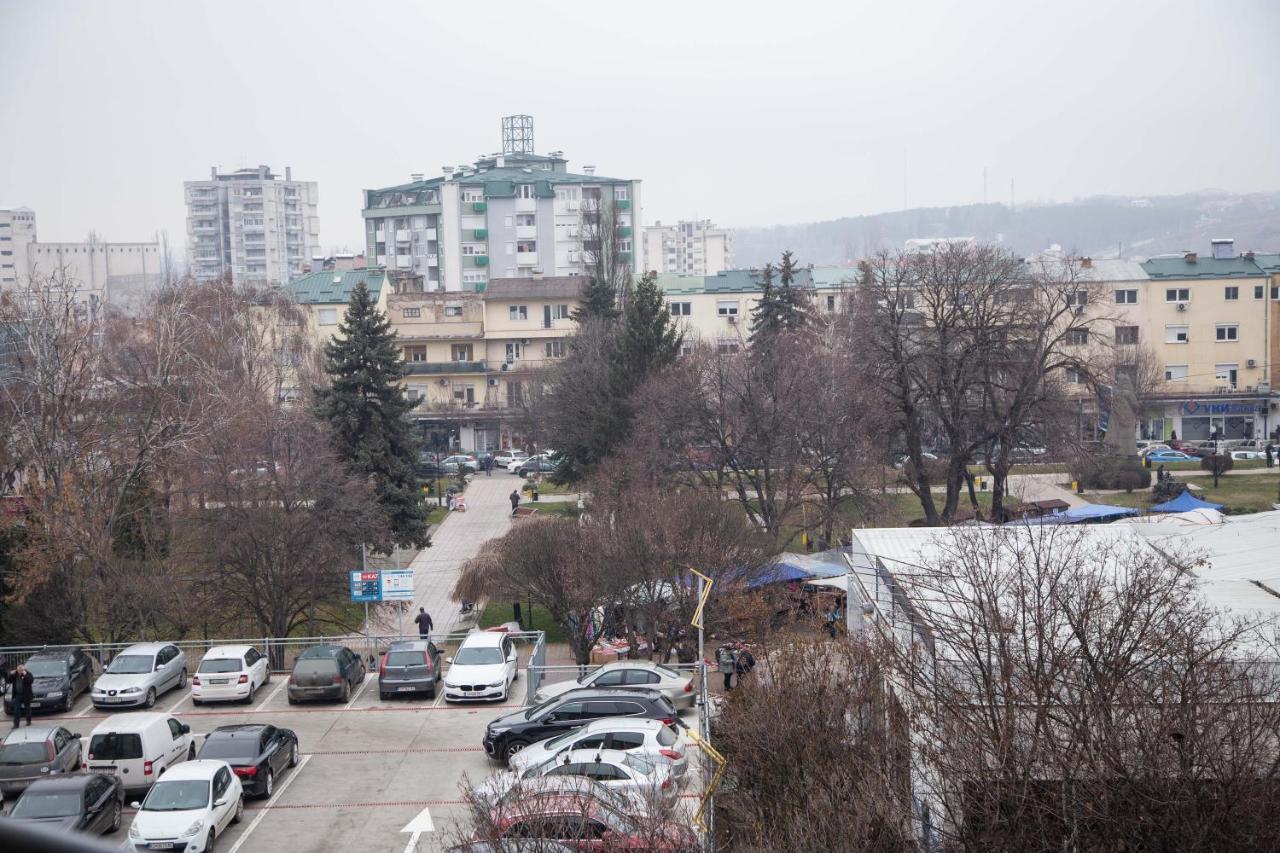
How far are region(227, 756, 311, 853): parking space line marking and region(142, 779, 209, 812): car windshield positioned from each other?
0.92 m

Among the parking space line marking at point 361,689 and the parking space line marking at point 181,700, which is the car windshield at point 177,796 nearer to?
the parking space line marking at point 361,689

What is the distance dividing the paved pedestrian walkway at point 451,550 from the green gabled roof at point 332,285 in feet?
57.2

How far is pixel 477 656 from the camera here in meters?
23.6

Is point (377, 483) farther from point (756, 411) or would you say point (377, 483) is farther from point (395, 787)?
point (395, 787)

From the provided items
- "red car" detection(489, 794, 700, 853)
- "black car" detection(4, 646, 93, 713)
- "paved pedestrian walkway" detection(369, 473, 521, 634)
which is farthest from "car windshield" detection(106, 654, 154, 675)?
"red car" detection(489, 794, 700, 853)

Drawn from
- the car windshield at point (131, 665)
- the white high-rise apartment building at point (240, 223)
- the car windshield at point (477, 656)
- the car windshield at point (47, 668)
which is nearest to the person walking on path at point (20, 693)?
the car windshield at point (47, 668)

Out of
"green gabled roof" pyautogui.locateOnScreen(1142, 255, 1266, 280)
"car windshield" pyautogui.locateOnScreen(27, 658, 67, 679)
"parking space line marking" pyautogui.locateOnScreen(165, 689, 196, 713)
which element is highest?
"green gabled roof" pyautogui.locateOnScreen(1142, 255, 1266, 280)

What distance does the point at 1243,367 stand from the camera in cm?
6950

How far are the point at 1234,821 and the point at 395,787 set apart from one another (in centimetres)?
1176

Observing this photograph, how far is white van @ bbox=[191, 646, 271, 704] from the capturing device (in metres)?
23.0

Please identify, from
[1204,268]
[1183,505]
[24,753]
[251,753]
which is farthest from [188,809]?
[1204,268]

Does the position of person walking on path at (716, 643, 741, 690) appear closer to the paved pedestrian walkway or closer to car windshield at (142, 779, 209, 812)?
car windshield at (142, 779, 209, 812)

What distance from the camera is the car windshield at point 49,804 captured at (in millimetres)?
14969

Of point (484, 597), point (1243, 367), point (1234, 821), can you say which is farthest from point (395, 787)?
point (1243, 367)
